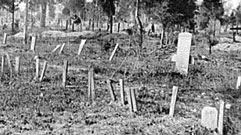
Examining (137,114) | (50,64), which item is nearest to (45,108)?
(137,114)

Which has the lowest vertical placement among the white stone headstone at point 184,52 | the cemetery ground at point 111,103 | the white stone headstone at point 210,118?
the cemetery ground at point 111,103

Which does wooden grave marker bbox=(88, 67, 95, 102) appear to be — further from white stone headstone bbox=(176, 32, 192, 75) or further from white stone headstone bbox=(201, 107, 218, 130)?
white stone headstone bbox=(176, 32, 192, 75)

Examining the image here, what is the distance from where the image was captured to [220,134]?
646 centimetres

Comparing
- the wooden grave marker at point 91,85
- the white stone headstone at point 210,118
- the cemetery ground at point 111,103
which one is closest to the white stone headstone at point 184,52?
the cemetery ground at point 111,103

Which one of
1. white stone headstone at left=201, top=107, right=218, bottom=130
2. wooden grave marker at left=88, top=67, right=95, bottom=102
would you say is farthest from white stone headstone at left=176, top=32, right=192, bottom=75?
white stone headstone at left=201, top=107, right=218, bottom=130

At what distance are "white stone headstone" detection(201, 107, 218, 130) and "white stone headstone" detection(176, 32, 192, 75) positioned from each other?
7807 mm

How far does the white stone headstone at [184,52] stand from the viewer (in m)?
14.6

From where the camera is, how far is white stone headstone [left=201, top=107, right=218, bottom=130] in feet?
21.5

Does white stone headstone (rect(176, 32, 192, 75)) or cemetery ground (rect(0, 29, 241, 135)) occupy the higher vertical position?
white stone headstone (rect(176, 32, 192, 75))

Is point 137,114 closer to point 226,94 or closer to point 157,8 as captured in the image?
point 226,94

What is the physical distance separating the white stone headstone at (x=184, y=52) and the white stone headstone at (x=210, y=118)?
7807 millimetres

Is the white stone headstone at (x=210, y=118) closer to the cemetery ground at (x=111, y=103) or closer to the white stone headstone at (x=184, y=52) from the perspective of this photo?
the cemetery ground at (x=111, y=103)

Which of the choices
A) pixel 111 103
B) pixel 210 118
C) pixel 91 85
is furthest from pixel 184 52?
pixel 210 118

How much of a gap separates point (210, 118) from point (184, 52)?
26.9ft
